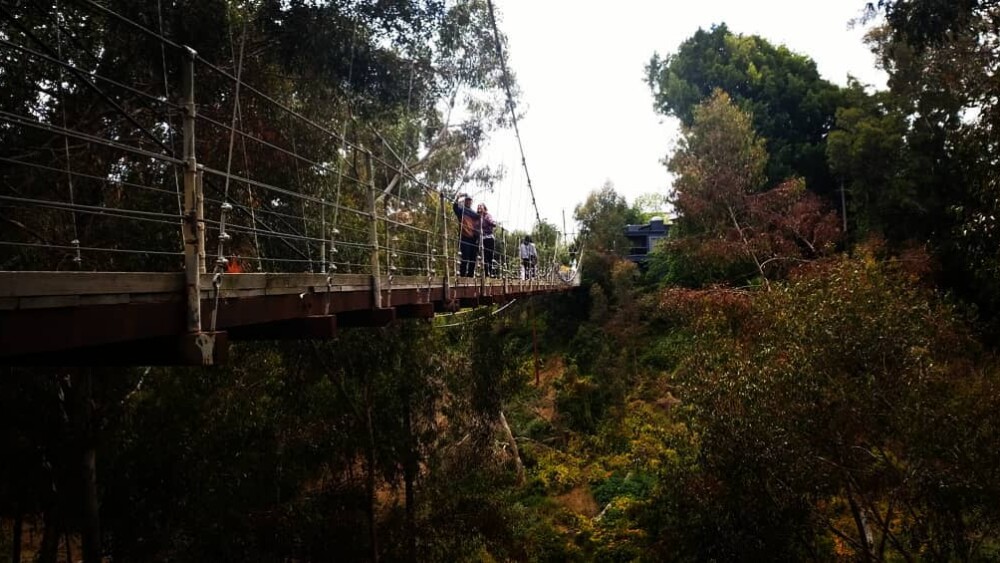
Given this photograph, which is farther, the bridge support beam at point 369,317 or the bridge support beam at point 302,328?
the bridge support beam at point 369,317

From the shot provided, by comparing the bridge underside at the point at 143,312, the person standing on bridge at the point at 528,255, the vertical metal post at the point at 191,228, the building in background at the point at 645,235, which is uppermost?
the building in background at the point at 645,235

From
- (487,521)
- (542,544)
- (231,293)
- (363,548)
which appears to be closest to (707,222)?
(542,544)

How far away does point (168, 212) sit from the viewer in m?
3.62

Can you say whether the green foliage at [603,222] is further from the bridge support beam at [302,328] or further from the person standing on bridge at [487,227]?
the bridge support beam at [302,328]

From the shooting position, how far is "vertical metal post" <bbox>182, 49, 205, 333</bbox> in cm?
128

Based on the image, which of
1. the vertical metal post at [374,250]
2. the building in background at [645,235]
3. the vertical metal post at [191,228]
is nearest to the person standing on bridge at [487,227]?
the vertical metal post at [374,250]

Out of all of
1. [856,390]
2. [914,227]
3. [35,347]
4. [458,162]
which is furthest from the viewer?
[914,227]

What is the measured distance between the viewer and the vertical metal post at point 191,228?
1.28 meters

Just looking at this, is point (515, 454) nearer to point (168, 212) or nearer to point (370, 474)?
point (370, 474)

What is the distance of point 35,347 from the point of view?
3.21ft

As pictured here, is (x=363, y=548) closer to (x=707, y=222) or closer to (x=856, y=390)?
(x=856, y=390)

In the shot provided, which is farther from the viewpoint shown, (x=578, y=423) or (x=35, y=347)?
(x=578, y=423)

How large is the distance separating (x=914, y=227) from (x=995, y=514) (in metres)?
7.77

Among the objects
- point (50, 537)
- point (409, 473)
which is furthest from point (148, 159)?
point (50, 537)
